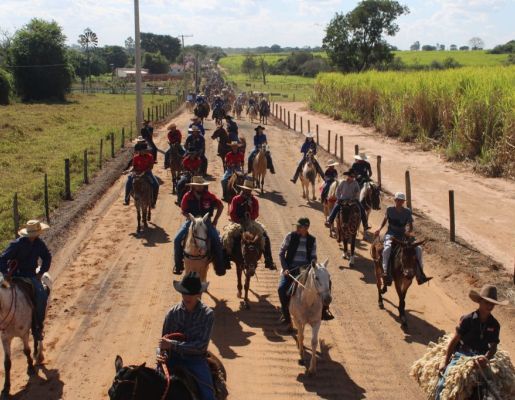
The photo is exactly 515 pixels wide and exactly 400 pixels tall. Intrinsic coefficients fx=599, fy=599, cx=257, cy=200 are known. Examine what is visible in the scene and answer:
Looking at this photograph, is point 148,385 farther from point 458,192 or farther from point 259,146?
point 458,192

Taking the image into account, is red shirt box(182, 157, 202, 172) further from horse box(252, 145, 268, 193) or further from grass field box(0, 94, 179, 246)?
grass field box(0, 94, 179, 246)

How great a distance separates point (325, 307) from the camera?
923 centimetres

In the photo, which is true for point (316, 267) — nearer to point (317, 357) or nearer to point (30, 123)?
point (317, 357)

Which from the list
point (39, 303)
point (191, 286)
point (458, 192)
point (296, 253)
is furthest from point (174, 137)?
point (191, 286)

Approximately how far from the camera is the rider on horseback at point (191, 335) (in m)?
6.14

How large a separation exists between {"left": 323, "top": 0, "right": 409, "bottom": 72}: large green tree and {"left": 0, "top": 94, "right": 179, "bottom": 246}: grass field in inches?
1519

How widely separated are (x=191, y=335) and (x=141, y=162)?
37.7ft

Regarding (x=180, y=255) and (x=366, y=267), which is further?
(x=366, y=267)

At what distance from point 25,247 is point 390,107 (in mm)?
34822

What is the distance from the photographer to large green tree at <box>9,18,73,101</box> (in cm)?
6631

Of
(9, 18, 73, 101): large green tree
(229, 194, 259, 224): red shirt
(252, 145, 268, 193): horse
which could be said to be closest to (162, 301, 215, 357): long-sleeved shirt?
(229, 194, 259, 224): red shirt

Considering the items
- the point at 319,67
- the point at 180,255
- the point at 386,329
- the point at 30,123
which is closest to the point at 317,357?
the point at 386,329

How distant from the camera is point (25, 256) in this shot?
9.04 metres

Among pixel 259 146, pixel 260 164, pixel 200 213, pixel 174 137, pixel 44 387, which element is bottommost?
pixel 44 387
